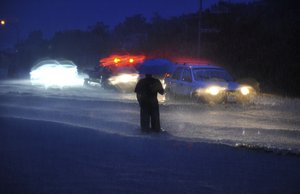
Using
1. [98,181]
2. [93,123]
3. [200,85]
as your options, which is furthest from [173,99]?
[98,181]

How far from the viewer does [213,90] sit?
20.0m

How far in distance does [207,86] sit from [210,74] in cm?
134

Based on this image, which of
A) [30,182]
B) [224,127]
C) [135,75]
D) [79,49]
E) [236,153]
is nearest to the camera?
[30,182]

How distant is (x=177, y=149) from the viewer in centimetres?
1057

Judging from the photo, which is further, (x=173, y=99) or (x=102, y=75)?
(x=102, y=75)

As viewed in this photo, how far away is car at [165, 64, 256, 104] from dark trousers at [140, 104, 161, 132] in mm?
7106

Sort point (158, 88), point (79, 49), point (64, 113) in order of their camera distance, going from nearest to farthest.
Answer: point (158, 88), point (64, 113), point (79, 49)

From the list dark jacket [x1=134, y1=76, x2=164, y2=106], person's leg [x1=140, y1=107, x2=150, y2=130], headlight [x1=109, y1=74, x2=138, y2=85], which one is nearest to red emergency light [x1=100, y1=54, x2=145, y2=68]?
headlight [x1=109, y1=74, x2=138, y2=85]

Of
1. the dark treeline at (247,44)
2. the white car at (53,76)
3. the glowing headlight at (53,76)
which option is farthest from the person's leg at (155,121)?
the glowing headlight at (53,76)

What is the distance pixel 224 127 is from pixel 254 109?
18.1 ft

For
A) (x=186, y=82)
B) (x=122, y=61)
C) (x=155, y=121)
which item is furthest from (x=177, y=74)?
(x=122, y=61)

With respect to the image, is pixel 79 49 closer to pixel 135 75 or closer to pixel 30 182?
pixel 135 75

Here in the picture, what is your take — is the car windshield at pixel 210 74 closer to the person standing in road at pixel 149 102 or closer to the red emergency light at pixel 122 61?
the person standing in road at pixel 149 102

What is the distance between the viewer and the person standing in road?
13070mm
